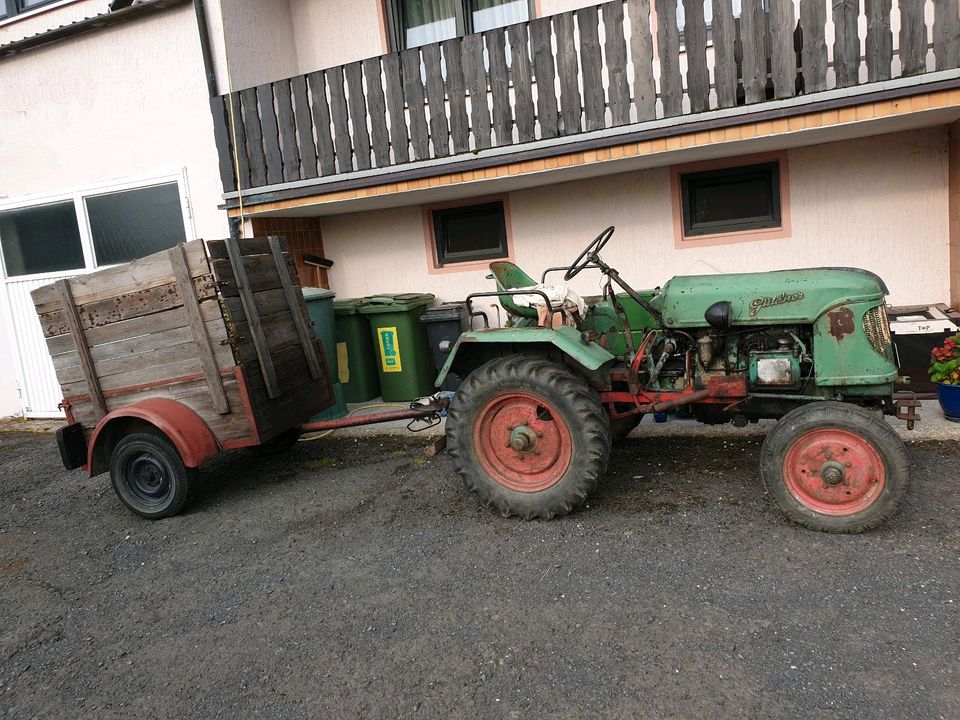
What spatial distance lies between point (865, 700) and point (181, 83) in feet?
27.6

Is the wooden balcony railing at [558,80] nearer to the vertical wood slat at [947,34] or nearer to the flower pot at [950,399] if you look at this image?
the vertical wood slat at [947,34]

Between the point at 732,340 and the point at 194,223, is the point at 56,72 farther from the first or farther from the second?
the point at 732,340

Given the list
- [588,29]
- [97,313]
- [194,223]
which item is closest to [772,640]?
[97,313]

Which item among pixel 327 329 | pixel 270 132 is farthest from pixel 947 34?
pixel 270 132

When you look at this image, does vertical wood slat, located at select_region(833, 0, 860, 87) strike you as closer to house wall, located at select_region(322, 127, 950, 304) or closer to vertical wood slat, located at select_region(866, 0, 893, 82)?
vertical wood slat, located at select_region(866, 0, 893, 82)

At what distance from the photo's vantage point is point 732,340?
416 cm

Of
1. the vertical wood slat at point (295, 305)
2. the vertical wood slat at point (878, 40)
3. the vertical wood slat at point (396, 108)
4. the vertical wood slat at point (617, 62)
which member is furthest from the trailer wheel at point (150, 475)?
the vertical wood slat at point (878, 40)

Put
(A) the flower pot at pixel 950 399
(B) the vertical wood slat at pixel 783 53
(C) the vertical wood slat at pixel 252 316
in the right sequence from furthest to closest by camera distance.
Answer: (B) the vertical wood slat at pixel 783 53 < (A) the flower pot at pixel 950 399 < (C) the vertical wood slat at pixel 252 316

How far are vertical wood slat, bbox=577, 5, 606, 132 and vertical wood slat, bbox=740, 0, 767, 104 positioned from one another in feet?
4.00

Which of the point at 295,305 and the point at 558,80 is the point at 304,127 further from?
the point at 295,305

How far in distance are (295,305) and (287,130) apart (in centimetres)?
307

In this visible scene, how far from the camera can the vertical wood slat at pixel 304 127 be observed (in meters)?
7.35

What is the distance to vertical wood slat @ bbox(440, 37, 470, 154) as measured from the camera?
267 inches

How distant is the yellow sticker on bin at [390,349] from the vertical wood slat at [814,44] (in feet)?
15.0
